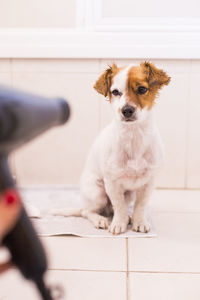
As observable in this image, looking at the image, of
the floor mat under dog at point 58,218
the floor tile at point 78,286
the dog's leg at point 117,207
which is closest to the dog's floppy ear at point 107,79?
the dog's leg at point 117,207

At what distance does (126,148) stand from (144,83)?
23cm

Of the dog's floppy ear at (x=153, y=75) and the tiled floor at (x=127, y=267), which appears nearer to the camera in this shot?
the tiled floor at (x=127, y=267)

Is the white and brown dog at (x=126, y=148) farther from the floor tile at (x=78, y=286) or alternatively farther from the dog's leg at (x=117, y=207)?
the floor tile at (x=78, y=286)

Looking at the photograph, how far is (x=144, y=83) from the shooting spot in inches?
45.7

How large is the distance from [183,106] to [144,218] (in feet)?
2.25

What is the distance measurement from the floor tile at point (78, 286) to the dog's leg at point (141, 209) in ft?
0.98

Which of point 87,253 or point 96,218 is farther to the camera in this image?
point 96,218

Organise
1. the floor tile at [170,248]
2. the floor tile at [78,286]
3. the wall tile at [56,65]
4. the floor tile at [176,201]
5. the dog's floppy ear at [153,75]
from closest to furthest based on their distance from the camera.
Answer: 1. the floor tile at [78,286]
2. the floor tile at [170,248]
3. the dog's floppy ear at [153,75]
4. the floor tile at [176,201]
5. the wall tile at [56,65]

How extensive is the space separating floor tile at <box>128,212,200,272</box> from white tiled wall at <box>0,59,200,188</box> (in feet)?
1.47

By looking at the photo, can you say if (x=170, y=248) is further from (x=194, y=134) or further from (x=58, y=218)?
(x=194, y=134)

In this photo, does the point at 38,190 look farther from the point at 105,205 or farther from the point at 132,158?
the point at 132,158

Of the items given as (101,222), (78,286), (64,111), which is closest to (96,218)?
(101,222)

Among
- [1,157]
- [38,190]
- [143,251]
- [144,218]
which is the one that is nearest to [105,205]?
Result: [144,218]

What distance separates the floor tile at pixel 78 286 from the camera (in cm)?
91
